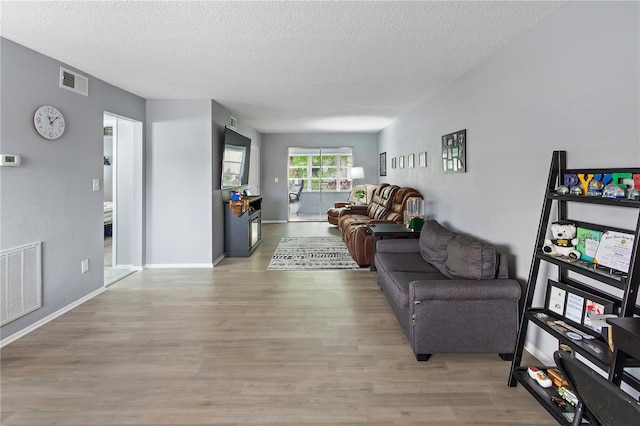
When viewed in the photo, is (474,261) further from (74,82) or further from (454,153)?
(74,82)

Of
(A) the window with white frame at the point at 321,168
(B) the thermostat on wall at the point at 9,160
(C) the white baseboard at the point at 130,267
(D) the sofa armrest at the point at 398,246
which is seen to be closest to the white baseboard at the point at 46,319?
(C) the white baseboard at the point at 130,267

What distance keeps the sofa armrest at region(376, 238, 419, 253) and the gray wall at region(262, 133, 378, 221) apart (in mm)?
6249

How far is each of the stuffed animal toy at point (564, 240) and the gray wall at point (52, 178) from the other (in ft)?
13.2

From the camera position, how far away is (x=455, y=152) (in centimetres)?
418

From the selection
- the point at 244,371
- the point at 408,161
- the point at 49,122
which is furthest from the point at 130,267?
the point at 408,161

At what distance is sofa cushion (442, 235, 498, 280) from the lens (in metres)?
2.76

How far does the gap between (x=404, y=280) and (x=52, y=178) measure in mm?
3379

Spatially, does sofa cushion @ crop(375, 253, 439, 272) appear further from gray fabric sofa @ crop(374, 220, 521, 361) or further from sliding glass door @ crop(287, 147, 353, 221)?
sliding glass door @ crop(287, 147, 353, 221)

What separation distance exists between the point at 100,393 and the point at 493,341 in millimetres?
2639

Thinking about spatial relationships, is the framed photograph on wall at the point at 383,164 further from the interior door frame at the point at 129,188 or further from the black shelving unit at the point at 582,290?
the black shelving unit at the point at 582,290

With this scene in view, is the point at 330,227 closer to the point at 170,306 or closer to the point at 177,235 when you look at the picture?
the point at 177,235

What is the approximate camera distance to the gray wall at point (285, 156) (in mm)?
10148

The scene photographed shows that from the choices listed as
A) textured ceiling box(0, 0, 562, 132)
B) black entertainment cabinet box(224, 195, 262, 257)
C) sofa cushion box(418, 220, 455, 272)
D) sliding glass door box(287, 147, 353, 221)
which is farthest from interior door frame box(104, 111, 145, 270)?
sliding glass door box(287, 147, 353, 221)

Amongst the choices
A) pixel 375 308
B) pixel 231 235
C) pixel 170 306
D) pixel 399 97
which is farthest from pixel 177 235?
pixel 399 97
